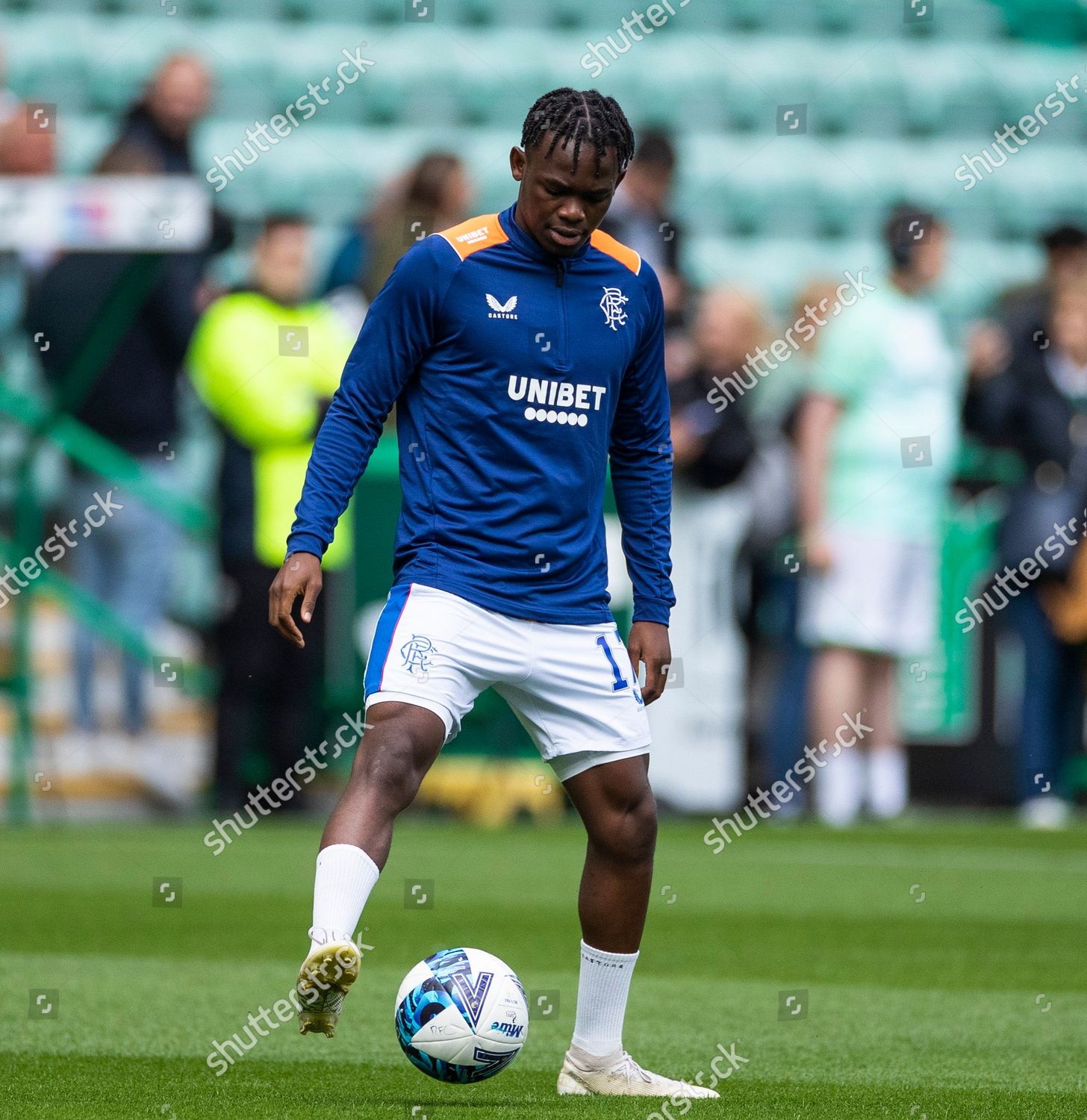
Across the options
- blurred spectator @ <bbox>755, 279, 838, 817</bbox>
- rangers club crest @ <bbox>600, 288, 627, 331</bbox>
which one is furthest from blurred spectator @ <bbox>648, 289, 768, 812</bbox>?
rangers club crest @ <bbox>600, 288, 627, 331</bbox>

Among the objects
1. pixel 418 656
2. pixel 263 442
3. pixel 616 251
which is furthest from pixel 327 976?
pixel 263 442

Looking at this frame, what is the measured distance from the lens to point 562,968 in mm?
6879

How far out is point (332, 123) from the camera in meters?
17.0

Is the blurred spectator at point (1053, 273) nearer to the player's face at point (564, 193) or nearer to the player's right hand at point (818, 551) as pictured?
the player's right hand at point (818, 551)

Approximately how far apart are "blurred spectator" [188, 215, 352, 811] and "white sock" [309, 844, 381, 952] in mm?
7068

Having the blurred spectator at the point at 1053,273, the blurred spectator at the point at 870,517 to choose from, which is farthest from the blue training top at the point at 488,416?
the blurred spectator at the point at 1053,273

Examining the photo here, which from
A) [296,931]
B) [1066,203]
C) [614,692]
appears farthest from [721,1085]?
[1066,203]

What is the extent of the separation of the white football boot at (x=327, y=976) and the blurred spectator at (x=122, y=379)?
26.2 ft

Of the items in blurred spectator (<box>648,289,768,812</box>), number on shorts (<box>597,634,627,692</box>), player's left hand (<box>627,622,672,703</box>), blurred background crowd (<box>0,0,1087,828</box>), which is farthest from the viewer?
blurred spectator (<box>648,289,768,812</box>)

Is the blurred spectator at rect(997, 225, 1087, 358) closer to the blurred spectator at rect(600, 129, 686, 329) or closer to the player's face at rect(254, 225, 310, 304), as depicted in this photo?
the blurred spectator at rect(600, 129, 686, 329)

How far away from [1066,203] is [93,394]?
9.18 m

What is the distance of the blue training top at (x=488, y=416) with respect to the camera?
4.53m

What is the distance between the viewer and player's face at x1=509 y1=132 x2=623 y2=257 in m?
4.45

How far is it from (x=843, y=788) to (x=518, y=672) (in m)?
7.32
